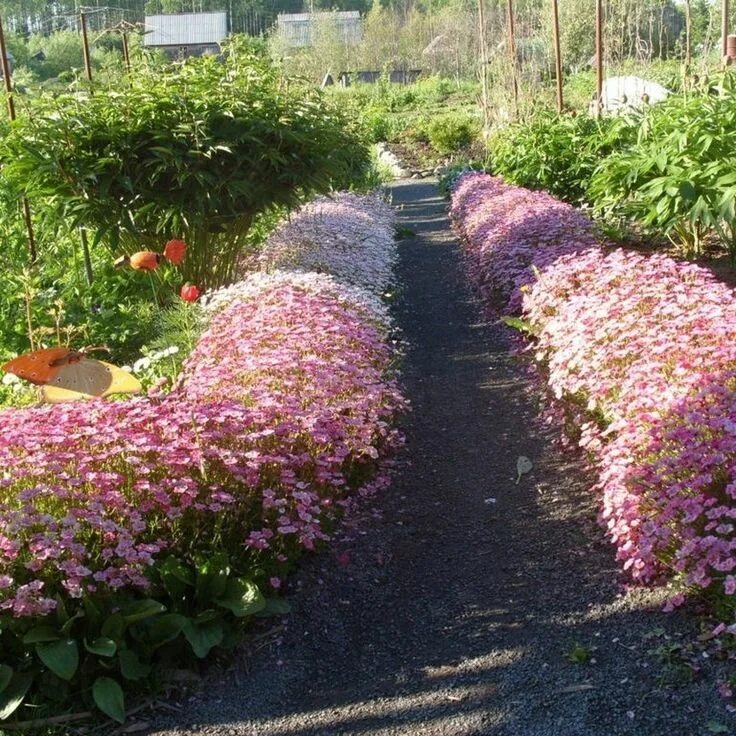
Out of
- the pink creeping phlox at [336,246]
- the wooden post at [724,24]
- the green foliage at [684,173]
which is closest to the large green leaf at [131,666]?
the green foliage at [684,173]

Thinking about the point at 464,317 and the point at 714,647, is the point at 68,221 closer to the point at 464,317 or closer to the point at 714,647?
the point at 464,317

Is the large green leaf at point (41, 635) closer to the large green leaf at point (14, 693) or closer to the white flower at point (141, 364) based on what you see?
the large green leaf at point (14, 693)

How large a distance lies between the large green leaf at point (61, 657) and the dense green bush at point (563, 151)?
28.5 feet

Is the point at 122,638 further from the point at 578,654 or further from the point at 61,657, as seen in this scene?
the point at 578,654

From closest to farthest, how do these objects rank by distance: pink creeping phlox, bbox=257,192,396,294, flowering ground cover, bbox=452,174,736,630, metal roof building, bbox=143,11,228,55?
flowering ground cover, bbox=452,174,736,630 → pink creeping phlox, bbox=257,192,396,294 → metal roof building, bbox=143,11,228,55

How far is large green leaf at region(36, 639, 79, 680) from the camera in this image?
8.57ft

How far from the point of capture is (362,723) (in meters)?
2.59

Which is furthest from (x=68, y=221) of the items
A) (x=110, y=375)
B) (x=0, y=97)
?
(x=110, y=375)

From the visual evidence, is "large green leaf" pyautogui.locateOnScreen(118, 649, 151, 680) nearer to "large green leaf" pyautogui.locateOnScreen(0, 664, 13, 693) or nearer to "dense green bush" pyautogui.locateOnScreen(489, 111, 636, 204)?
"large green leaf" pyautogui.locateOnScreen(0, 664, 13, 693)

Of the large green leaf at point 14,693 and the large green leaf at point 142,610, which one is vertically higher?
the large green leaf at point 142,610

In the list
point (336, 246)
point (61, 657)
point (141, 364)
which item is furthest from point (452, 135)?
point (61, 657)

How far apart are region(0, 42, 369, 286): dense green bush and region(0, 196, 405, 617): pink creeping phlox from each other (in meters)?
2.38

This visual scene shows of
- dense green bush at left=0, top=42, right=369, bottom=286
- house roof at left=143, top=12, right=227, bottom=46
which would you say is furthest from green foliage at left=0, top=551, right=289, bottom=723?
house roof at left=143, top=12, right=227, bottom=46

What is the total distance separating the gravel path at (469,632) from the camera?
2.57m
